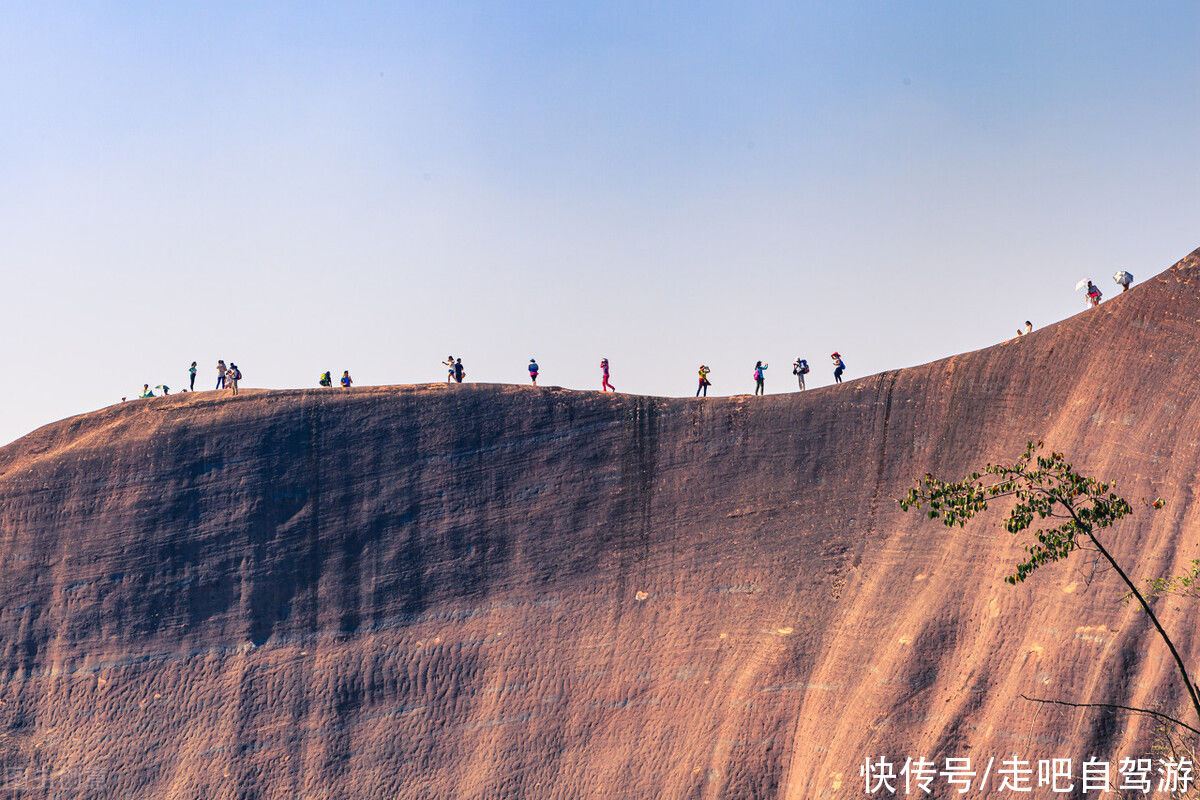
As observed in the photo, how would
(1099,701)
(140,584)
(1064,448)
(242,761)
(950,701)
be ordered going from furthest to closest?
1. (140,584)
2. (242,761)
3. (1064,448)
4. (950,701)
5. (1099,701)

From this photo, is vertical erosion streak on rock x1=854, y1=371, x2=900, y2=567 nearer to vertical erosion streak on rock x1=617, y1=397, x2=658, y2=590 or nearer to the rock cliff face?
the rock cliff face

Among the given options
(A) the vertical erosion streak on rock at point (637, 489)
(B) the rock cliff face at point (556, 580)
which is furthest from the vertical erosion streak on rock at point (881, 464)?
(A) the vertical erosion streak on rock at point (637, 489)

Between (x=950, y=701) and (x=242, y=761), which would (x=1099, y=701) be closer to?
(x=950, y=701)

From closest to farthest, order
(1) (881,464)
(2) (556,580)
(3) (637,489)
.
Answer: (1) (881,464)
(2) (556,580)
(3) (637,489)

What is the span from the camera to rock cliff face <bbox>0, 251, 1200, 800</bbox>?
98.8ft

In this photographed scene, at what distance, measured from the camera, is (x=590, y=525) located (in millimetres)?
35344

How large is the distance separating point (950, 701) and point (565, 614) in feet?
35.4

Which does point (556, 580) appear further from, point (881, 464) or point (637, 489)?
point (881, 464)

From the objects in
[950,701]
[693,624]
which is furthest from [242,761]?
[950,701]

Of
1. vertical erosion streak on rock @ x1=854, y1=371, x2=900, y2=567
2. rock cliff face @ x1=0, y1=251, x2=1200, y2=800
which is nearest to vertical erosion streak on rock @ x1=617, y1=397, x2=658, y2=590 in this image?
rock cliff face @ x1=0, y1=251, x2=1200, y2=800

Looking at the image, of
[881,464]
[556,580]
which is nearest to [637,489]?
[556,580]

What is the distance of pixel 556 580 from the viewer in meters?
35.0

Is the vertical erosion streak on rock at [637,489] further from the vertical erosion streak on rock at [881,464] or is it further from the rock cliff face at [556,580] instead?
the vertical erosion streak on rock at [881,464]

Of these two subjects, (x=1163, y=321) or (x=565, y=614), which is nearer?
(x=1163, y=321)
